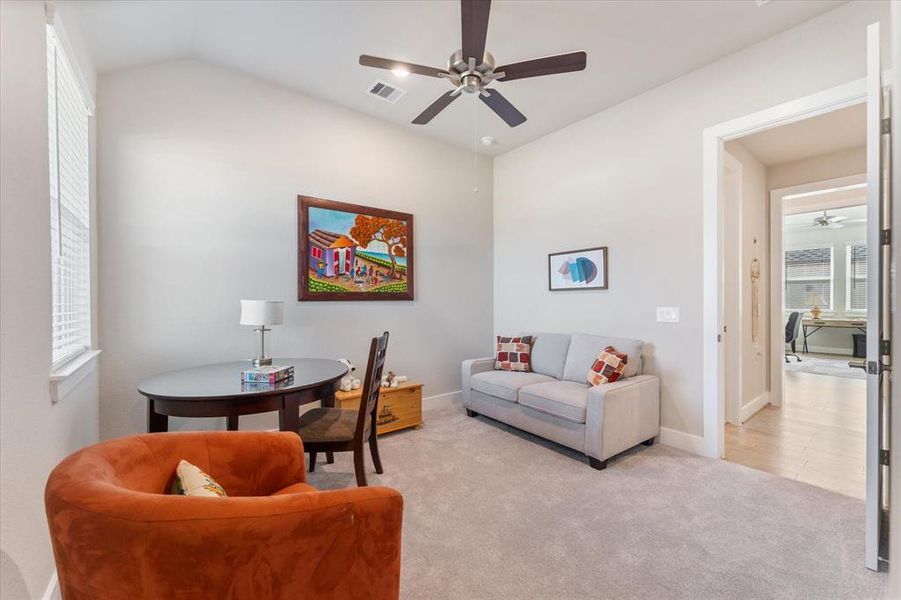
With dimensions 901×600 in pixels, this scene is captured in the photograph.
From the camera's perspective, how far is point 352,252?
3672 millimetres

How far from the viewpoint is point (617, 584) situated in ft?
5.36

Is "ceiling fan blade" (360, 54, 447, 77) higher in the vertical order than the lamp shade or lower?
higher

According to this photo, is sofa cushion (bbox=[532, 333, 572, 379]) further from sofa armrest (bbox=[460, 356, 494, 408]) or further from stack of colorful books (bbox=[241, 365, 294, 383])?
stack of colorful books (bbox=[241, 365, 294, 383])

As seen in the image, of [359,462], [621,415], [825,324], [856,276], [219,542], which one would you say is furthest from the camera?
[856,276]

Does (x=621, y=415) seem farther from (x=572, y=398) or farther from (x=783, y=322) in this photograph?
(x=783, y=322)

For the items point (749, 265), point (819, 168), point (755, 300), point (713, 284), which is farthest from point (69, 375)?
point (819, 168)

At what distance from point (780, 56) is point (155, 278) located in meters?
4.73

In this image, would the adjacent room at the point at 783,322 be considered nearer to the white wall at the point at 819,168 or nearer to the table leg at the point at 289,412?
the white wall at the point at 819,168

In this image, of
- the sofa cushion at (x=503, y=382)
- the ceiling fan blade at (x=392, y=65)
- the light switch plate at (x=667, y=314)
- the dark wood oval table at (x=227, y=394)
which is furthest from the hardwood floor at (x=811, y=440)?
the ceiling fan blade at (x=392, y=65)

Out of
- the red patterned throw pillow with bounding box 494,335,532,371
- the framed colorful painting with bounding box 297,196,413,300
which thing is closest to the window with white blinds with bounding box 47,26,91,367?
the framed colorful painting with bounding box 297,196,413,300

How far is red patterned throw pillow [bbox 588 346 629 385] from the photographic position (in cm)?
303

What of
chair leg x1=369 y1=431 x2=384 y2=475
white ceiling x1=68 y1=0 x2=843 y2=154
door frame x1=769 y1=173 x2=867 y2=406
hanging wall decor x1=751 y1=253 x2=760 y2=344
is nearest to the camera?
white ceiling x1=68 y1=0 x2=843 y2=154

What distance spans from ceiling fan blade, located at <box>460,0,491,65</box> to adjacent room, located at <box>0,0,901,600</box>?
26 mm

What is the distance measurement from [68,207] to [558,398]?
10.9 feet
